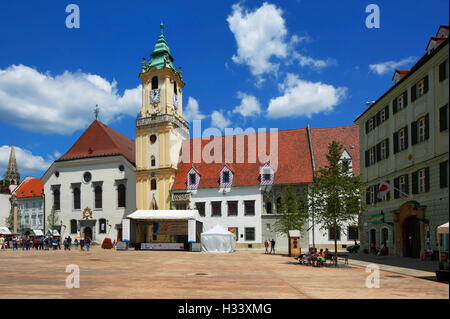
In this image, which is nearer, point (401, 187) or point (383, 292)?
point (383, 292)

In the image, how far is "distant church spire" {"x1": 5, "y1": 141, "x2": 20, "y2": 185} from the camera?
362 feet

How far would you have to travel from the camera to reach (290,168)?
53844mm

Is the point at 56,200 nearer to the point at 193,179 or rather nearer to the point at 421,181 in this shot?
the point at 193,179

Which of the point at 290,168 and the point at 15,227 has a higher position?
the point at 290,168

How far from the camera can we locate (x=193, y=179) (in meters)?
57.1

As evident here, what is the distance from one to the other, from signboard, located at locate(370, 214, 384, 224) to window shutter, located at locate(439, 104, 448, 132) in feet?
37.4

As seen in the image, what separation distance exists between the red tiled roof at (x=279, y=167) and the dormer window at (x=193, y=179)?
1.78 feet

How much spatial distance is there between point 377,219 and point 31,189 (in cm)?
→ 6625

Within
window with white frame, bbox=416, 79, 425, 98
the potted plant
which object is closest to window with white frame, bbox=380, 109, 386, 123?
window with white frame, bbox=416, 79, 425, 98

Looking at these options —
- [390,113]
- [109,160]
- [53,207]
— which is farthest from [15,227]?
[390,113]

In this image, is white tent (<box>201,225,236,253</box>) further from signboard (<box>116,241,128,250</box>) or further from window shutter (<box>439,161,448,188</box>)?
window shutter (<box>439,161,448,188</box>)

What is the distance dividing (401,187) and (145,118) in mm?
37825

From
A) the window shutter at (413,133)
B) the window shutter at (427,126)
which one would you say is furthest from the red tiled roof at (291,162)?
the window shutter at (427,126)
